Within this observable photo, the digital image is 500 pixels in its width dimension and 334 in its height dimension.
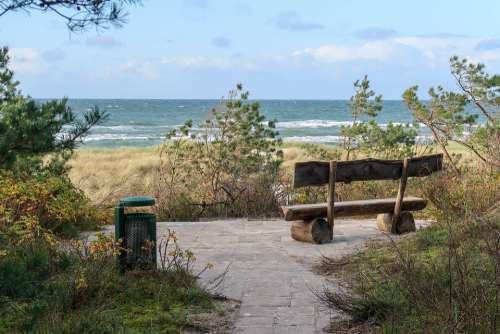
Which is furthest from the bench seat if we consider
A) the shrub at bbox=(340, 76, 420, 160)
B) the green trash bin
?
the shrub at bbox=(340, 76, 420, 160)

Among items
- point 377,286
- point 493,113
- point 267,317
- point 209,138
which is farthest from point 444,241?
point 493,113

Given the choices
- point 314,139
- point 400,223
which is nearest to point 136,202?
point 400,223

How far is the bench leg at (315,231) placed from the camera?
30.5 feet

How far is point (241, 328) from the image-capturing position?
5.60m

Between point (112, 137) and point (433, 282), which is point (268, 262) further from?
point (112, 137)

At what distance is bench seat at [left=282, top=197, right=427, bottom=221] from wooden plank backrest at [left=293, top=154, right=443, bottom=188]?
0.37 meters

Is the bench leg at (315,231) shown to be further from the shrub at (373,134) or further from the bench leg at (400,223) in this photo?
the shrub at (373,134)

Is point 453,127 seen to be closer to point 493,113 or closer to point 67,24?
point 493,113

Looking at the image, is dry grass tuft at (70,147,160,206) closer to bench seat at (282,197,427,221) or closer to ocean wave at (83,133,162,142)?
bench seat at (282,197,427,221)

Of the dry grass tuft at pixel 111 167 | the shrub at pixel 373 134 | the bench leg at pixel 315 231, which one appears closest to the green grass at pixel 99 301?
the bench leg at pixel 315 231

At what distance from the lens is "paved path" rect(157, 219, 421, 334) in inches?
230

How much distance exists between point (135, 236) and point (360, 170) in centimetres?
359

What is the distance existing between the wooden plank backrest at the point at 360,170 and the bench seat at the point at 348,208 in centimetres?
37

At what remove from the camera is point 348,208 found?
9.59 m
